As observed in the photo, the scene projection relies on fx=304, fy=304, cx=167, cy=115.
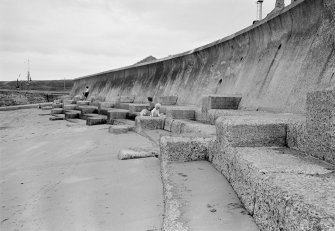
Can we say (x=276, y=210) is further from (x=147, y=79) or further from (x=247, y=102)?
(x=147, y=79)

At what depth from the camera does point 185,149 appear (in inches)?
131

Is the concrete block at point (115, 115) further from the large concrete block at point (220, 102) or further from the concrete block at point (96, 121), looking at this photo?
the large concrete block at point (220, 102)

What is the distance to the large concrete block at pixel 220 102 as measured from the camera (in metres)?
4.98

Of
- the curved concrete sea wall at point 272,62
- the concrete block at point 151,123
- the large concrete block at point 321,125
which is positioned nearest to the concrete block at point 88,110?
the curved concrete sea wall at point 272,62

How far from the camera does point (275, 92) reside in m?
→ 4.34

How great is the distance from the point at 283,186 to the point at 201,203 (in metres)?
0.79

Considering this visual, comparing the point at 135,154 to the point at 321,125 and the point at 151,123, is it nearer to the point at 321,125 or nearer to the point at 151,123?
the point at 151,123

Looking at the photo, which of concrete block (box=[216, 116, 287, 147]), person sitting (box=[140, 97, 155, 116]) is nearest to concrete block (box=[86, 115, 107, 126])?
person sitting (box=[140, 97, 155, 116])

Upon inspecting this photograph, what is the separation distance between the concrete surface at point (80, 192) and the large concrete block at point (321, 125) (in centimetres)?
123

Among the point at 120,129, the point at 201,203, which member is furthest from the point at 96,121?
the point at 201,203

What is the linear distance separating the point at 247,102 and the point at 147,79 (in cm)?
779

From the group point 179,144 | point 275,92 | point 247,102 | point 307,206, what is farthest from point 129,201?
point 247,102

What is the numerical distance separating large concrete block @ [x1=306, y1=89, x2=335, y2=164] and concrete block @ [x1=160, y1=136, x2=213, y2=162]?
1.33 meters

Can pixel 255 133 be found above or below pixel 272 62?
below
